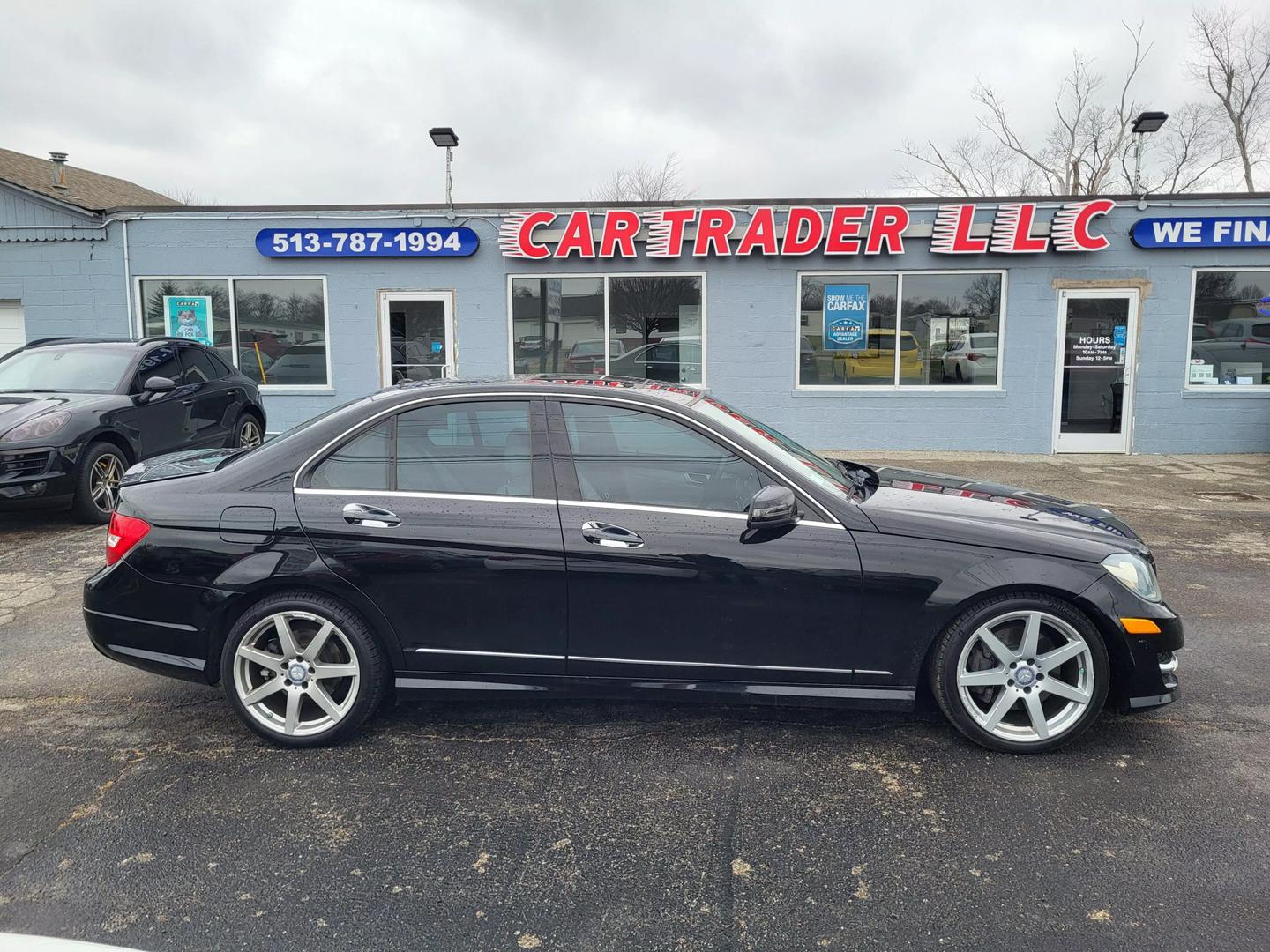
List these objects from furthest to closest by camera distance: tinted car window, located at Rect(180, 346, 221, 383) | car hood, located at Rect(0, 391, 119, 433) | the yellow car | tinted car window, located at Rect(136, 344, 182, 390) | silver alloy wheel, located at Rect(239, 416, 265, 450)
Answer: the yellow car
silver alloy wheel, located at Rect(239, 416, 265, 450)
tinted car window, located at Rect(180, 346, 221, 383)
tinted car window, located at Rect(136, 344, 182, 390)
car hood, located at Rect(0, 391, 119, 433)

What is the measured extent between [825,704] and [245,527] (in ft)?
8.03

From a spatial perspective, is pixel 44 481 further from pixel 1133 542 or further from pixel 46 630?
pixel 1133 542

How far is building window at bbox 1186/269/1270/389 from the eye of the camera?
492 inches

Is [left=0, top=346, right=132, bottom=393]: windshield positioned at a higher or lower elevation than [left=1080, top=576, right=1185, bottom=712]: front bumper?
higher

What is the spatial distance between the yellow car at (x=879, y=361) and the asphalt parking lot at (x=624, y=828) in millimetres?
8733

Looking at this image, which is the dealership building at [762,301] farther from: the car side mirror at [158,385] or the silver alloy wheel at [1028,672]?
the silver alloy wheel at [1028,672]

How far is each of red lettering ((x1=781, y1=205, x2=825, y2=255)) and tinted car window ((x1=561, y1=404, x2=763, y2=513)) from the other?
9.43m

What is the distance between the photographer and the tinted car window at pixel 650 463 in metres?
3.83

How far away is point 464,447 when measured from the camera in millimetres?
3943

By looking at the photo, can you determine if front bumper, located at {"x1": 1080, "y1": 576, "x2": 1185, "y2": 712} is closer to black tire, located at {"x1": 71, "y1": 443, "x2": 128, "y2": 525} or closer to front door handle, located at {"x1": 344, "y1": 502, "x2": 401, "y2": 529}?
front door handle, located at {"x1": 344, "y1": 502, "x2": 401, "y2": 529}

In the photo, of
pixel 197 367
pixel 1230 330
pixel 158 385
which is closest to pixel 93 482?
pixel 158 385

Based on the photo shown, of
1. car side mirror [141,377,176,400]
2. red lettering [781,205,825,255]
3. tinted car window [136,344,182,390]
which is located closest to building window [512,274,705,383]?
red lettering [781,205,825,255]

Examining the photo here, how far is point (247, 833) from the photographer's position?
3.22 meters

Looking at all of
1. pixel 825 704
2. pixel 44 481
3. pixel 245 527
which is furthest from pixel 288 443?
pixel 44 481
